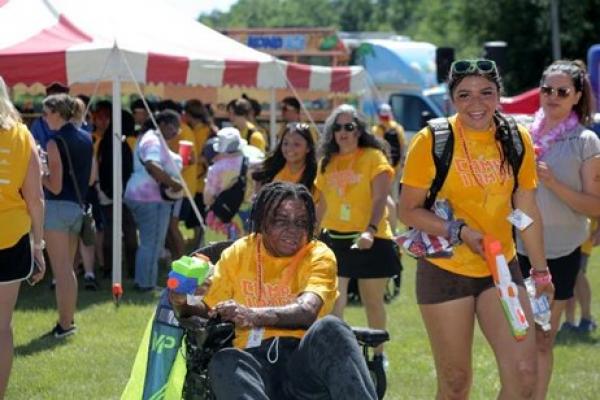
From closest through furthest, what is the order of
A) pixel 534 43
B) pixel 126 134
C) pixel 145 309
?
pixel 145 309 → pixel 126 134 → pixel 534 43

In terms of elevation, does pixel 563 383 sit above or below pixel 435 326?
below

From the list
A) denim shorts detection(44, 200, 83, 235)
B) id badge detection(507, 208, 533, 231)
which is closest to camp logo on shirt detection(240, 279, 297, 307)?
id badge detection(507, 208, 533, 231)

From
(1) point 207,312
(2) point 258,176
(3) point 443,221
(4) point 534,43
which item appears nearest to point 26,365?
(2) point 258,176

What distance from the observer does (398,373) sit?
7891 mm

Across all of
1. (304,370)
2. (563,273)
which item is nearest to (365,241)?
(563,273)

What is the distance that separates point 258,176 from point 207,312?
3356 mm

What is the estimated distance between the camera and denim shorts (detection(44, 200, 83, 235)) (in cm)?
870

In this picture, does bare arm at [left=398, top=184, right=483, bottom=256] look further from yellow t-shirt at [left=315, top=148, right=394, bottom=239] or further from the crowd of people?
yellow t-shirt at [left=315, top=148, right=394, bottom=239]

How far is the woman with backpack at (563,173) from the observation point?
5930 millimetres

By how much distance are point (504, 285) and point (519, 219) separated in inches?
12.5

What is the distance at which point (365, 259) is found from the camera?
25.6 ft

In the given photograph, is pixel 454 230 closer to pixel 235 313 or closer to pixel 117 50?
pixel 235 313

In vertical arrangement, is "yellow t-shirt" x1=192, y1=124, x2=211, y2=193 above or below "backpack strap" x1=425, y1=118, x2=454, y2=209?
below

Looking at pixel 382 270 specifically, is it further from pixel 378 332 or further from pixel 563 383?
pixel 378 332
